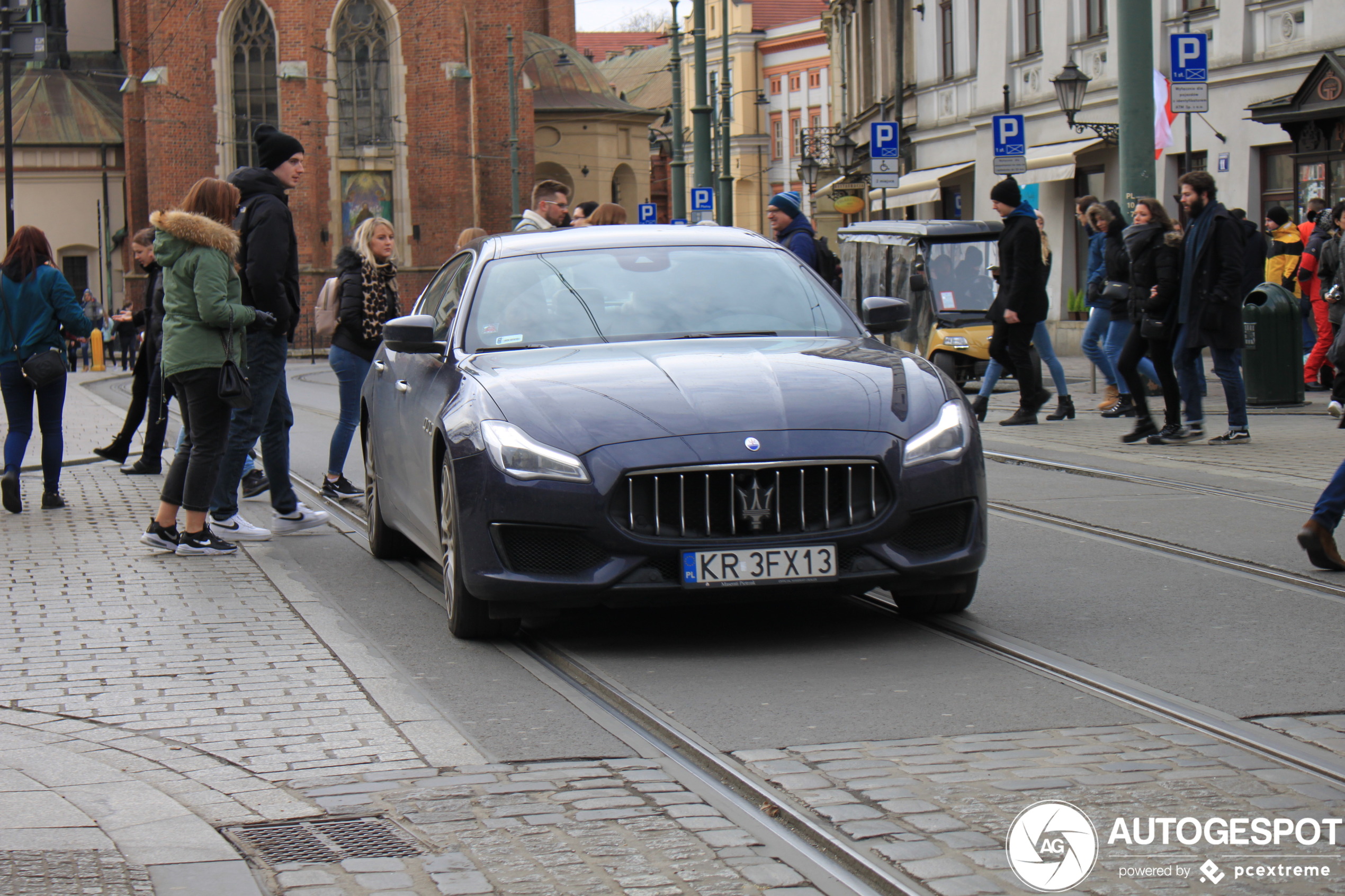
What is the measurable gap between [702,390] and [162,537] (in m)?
4.07

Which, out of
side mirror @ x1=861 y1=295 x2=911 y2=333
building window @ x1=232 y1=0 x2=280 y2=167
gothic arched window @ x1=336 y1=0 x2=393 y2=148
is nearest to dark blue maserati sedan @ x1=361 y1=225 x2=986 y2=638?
side mirror @ x1=861 y1=295 x2=911 y2=333

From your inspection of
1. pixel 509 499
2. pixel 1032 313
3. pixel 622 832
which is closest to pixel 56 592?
pixel 509 499

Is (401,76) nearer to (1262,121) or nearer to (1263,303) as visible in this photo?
(1262,121)

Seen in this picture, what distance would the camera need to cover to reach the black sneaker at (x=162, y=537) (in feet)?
30.5

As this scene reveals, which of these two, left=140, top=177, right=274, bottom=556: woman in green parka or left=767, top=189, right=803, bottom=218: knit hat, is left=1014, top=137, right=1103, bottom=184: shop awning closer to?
left=767, top=189, right=803, bottom=218: knit hat

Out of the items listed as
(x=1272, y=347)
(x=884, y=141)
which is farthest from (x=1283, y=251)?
(x=884, y=141)

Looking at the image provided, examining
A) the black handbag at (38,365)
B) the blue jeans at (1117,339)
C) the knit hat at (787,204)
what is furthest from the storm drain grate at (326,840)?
the blue jeans at (1117,339)

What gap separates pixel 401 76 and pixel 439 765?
56.3 m

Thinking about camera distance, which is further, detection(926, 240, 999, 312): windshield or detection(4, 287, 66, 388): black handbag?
detection(926, 240, 999, 312): windshield

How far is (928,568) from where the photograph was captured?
6312mm

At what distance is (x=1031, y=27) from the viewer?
3238 centimetres

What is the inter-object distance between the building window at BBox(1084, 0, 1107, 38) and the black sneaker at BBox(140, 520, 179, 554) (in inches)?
901

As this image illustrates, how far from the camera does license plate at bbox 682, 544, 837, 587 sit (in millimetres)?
6047

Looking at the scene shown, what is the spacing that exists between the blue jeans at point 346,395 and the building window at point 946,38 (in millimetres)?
27864
